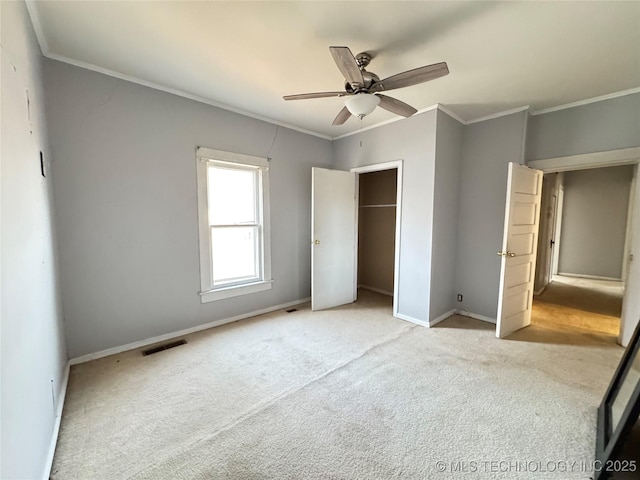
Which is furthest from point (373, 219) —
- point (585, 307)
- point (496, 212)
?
point (585, 307)

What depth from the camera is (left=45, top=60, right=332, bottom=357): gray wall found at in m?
2.26

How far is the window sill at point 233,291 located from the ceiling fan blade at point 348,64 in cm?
261

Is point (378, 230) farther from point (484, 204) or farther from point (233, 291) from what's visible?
point (233, 291)

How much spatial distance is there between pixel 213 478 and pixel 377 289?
3.96 metres

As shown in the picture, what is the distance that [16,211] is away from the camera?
47.6 inches

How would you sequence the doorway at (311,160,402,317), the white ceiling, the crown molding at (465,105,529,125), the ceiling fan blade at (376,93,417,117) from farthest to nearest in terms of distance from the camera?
the doorway at (311,160,402,317) → the crown molding at (465,105,529,125) → the ceiling fan blade at (376,93,417,117) → the white ceiling

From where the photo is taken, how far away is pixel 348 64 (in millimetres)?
1630

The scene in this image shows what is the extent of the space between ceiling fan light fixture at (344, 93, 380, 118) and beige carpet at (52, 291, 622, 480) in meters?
2.19

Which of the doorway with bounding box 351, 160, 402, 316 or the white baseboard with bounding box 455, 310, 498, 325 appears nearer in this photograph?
the white baseboard with bounding box 455, 310, 498, 325

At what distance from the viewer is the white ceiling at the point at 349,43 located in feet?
5.37

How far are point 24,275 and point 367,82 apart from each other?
2.34 meters

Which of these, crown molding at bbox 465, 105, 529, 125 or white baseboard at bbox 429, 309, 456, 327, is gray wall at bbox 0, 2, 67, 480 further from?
crown molding at bbox 465, 105, 529, 125

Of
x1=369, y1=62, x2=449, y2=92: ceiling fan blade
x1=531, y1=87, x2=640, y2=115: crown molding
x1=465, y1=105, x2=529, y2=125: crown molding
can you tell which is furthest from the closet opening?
x1=369, y1=62, x2=449, y2=92: ceiling fan blade

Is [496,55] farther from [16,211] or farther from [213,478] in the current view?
[213,478]
